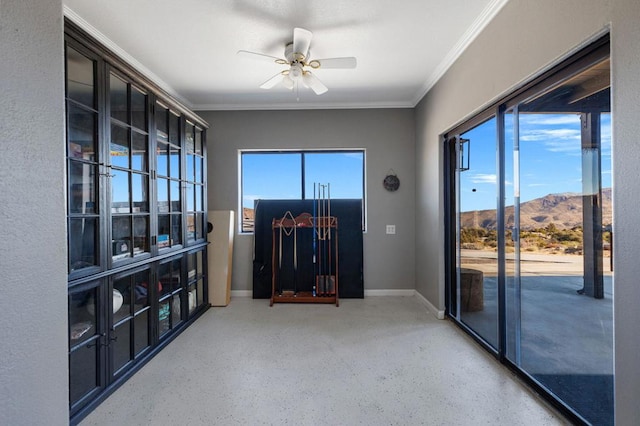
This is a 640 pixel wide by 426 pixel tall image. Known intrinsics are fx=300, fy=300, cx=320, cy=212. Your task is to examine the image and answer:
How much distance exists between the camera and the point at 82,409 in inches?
74.1

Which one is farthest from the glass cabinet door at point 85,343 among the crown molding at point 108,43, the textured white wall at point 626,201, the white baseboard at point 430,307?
the white baseboard at point 430,307

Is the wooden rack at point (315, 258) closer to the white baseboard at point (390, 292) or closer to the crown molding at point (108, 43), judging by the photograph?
the white baseboard at point (390, 292)

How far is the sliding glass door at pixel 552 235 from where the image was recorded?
1.63 meters

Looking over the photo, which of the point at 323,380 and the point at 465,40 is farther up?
the point at 465,40

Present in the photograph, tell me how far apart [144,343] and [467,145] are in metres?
3.58

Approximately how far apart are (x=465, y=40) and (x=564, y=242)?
74.7 inches

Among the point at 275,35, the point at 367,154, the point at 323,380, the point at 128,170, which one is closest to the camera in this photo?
the point at 323,380

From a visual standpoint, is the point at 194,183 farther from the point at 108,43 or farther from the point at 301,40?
the point at 301,40

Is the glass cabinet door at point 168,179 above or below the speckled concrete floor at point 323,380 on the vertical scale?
above

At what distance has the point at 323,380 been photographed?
2.26 metres

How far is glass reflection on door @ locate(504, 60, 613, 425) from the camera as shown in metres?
1.62

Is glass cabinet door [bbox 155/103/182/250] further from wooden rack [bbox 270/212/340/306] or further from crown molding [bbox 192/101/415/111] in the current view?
wooden rack [bbox 270/212/340/306]

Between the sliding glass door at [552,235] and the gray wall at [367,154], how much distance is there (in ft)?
4.96

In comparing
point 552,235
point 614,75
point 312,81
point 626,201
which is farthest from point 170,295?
point 614,75
